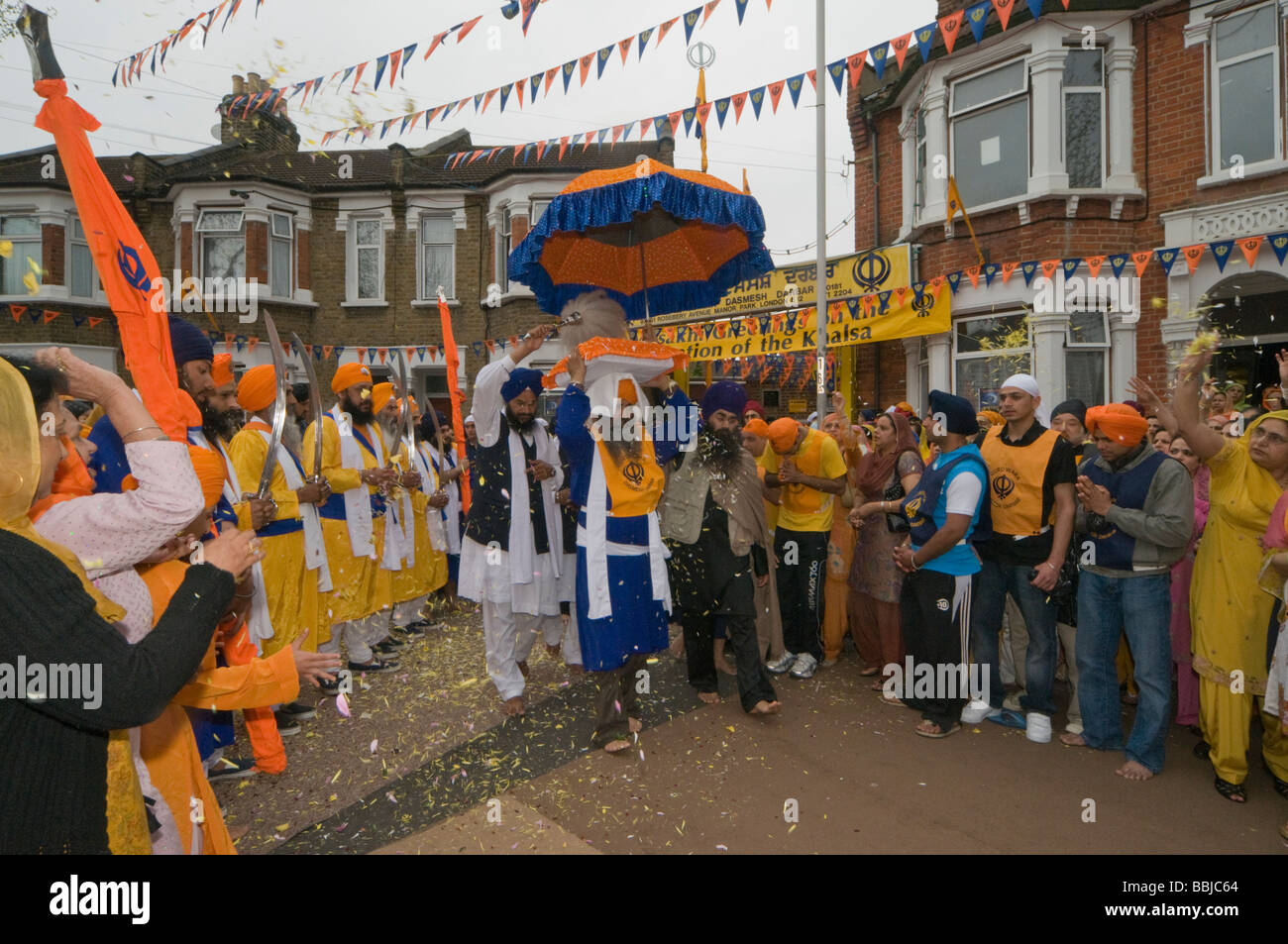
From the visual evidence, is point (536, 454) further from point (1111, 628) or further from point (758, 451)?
point (1111, 628)

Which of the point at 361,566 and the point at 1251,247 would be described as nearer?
the point at 361,566

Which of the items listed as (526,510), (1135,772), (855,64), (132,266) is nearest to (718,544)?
(526,510)

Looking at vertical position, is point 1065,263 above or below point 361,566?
above

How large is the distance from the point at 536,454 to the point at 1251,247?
30.0 ft

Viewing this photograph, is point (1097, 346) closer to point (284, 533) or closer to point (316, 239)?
point (284, 533)

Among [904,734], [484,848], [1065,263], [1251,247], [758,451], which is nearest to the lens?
[484,848]

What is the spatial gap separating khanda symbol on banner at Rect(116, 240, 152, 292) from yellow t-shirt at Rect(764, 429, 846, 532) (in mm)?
4185

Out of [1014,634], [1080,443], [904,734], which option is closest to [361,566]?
[904,734]

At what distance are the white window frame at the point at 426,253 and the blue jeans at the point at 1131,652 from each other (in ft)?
55.0

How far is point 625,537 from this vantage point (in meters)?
4.23

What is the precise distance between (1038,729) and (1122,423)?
1869mm

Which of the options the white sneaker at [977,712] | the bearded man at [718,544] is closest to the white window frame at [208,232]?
the bearded man at [718,544]

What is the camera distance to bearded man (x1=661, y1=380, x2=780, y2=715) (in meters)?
4.62

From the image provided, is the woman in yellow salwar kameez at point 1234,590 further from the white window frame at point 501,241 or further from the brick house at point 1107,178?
the white window frame at point 501,241
